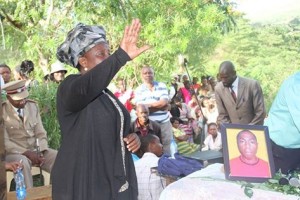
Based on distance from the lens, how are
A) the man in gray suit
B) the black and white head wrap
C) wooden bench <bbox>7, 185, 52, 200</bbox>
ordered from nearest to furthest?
the black and white head wrap → wooden bench <bbox>7, 185, 52, 200</bbox> → the man in gray suit

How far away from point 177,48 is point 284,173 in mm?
7482

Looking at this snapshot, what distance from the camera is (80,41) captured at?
2.50 m

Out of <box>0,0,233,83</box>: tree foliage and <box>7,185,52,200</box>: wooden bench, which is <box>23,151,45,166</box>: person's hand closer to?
<box>7,185,52,200</box>: wooden bench

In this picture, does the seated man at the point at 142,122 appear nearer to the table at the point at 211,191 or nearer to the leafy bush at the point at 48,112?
the leafy bush at the point at 48,112

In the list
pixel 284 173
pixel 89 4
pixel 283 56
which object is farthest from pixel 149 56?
pixel 283 56

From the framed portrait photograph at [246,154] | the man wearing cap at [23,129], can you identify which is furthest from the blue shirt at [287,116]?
the man wearing cap at [23,129]

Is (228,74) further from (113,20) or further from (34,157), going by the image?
(113,20)

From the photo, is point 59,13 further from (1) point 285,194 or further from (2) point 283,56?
(2) point 283,56

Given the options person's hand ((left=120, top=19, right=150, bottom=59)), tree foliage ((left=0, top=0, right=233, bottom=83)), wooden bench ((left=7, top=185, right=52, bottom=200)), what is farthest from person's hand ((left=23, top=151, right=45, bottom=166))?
tree foliage ((left=0, top=0, right=233, bottom=83))

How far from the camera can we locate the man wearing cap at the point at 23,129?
16.8ft

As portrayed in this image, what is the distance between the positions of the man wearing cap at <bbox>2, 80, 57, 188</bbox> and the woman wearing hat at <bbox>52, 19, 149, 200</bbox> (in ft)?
8.79

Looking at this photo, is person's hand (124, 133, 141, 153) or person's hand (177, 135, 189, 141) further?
person's hand (177, 135, 189, 141)

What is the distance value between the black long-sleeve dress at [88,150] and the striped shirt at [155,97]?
13.4ft

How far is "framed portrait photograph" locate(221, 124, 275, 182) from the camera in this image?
8.34ft
